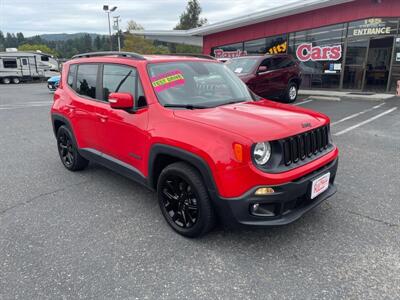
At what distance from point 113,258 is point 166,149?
110cm

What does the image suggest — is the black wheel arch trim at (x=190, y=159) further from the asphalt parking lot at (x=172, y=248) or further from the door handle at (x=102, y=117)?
the door handle at (x=102, y=117)

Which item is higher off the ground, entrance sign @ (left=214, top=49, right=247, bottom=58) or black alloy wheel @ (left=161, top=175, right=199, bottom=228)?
entrance sign @ (left=214, top=49, right=247, bottom=58)

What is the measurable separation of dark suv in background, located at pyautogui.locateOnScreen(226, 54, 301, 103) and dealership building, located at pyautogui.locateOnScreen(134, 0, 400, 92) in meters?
4.11

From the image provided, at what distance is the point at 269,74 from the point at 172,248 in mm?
8434

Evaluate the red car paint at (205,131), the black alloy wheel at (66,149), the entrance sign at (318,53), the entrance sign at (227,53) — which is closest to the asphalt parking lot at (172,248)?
the black alloy wheel at (66,149)

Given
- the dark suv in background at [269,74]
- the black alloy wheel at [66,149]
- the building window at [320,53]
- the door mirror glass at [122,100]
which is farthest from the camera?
the building window at [320,53]

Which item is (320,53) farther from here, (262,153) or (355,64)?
(262,153)

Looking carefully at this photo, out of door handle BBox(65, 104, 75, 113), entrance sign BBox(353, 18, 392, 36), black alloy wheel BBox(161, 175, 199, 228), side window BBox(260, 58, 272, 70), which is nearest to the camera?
black alloy wheel BBox(161, 175, 199, 228)

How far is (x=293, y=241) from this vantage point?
3.01 m

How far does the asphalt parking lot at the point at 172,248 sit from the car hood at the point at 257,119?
1.00m

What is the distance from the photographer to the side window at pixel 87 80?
416 centimetres

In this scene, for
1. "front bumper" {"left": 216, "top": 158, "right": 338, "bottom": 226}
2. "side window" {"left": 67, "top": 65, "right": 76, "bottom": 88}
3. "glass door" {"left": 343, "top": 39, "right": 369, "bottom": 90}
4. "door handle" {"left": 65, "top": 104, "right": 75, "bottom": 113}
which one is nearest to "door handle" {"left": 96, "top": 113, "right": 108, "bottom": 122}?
"door handle" {"left": 65, "top": 104, "right": 75, "bottom": 113}

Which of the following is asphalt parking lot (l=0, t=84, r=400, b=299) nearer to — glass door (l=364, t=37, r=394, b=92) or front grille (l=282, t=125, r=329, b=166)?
A: front grille (l=282, t=125, r=329, b=166)

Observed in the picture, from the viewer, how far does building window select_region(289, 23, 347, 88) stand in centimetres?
→ 1424
